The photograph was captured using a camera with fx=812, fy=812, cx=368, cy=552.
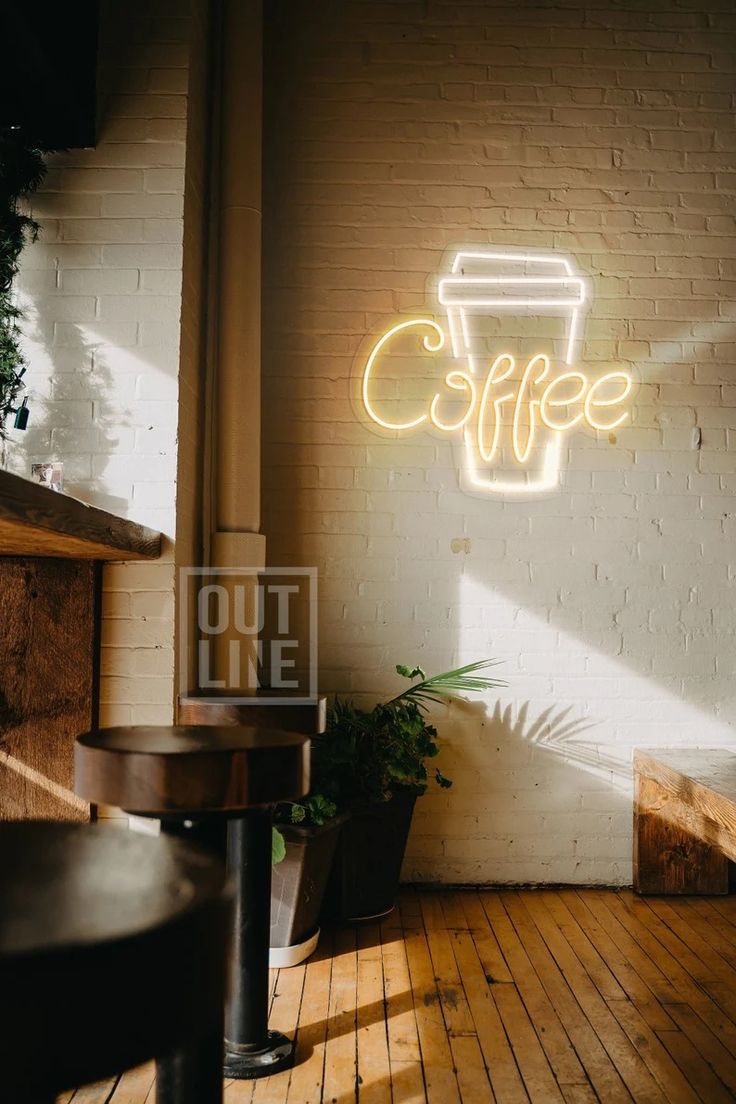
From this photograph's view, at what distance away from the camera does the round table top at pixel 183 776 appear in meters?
1.23

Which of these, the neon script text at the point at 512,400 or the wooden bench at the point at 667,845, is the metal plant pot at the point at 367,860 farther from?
the neon script text at the point at 512,400

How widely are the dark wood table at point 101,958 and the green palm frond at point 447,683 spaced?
2.18 metres

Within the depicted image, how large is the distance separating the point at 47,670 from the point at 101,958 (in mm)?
1720

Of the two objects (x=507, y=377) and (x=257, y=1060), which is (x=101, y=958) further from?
(x=507, y=377)

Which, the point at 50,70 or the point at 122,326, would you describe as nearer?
the point at 50,70

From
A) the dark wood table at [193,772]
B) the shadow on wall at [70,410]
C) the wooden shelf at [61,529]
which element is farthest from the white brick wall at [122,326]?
the dark wood table at [193,772]

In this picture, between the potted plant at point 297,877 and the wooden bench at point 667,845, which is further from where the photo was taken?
the wooden bench at point 667,845

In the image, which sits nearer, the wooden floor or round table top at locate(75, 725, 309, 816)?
round table top at locate(75, 725, 309, 816)

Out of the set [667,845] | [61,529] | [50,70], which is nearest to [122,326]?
[50,70]

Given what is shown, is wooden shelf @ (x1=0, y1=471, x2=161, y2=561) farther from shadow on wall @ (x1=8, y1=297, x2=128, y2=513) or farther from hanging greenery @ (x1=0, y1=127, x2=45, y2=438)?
hanging greenery @ (x1=0, y1=127, x2=45, y2=438)

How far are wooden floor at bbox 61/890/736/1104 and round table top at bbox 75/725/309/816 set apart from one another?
972 millimetres

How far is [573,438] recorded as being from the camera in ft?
10.8

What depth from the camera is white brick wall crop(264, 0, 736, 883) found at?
3.22 metres

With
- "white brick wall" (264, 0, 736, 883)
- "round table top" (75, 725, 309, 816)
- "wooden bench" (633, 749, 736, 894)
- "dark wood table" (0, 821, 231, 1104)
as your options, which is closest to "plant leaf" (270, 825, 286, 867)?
"white brick wall" (264, 0, 736, 883)
